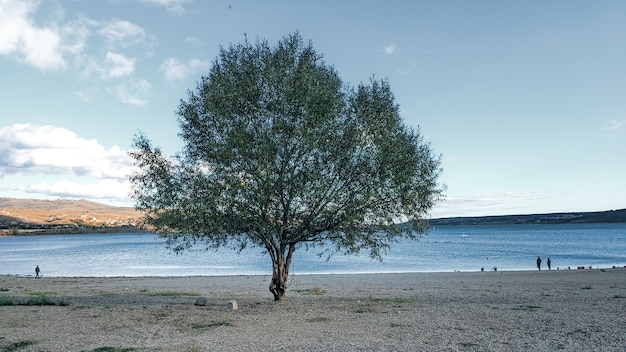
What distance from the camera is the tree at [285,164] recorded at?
965 inches

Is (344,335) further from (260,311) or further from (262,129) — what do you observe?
(262,129)

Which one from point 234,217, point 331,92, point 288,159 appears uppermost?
point 331,92

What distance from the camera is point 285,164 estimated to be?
25109 millimetres

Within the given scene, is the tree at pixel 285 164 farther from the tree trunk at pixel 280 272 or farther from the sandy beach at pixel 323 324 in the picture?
the sandy beach at pixel 323 324

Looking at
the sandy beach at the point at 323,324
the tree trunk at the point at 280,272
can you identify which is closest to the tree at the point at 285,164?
the tree trunk at the point at 280,272

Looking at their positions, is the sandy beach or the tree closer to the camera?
the sandy beach

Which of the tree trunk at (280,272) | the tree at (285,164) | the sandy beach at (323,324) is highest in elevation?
the tree at (285,164)

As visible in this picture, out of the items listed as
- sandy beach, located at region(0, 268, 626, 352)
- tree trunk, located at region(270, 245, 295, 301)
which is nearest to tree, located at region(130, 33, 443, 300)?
tree trunk, located at region(270, 245, 295, 301)

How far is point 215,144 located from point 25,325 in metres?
11.4

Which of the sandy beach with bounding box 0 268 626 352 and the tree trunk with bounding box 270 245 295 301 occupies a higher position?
the tree trunk with bounding box 270 245 295 301

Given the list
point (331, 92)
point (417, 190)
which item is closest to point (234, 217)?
point (331, 92)

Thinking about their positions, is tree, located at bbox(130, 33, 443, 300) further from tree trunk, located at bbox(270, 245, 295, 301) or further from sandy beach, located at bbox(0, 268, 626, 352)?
sandy beach, located at bbox(0, 268, 626, 352)

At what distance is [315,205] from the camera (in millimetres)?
25594

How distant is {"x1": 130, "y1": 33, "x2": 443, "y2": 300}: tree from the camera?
24500mm
